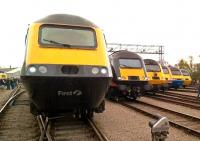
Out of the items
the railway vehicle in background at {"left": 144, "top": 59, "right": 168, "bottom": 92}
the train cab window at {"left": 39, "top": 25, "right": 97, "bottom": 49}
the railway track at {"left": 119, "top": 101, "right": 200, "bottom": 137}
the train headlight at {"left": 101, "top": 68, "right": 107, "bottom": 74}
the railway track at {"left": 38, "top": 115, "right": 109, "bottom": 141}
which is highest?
the train cab window at {"left": 39, "top": 25, "right": 97, "bottom": 49}

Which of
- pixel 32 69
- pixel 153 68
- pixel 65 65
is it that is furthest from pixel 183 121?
pixel 153 68

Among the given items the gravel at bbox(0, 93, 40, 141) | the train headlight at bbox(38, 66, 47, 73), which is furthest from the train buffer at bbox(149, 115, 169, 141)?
the gravel at bbox(0, 93, 40, 141)

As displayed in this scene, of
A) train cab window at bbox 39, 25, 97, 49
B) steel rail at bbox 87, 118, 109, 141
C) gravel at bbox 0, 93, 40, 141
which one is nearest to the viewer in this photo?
steel rail at bbox 87, 118, 109, 141

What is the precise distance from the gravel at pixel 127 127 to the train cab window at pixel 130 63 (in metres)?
4.94

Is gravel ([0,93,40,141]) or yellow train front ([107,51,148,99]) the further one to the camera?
yellow train front ([107,51,148,99])

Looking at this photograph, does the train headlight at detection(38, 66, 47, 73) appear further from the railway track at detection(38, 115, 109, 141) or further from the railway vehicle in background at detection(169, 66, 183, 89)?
the railway vehicle in background at detection(169, 66, 183, 89)

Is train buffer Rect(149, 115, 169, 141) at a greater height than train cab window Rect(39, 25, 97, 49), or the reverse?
train cab window Rect(39, 25, 97, 49)

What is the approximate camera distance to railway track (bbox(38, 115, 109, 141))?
28.2 feet

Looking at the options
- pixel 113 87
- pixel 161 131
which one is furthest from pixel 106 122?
pixel 113 87

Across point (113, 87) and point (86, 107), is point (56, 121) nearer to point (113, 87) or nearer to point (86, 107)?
point (86, 107)

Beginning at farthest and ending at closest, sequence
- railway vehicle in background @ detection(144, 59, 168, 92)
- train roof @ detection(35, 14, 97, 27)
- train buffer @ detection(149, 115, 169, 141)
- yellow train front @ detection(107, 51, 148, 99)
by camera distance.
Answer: railway vehicle in background @ detection(144, 59, 168, 92) → yellow train front @ detection(107, 51, 148, 99) → train roof @ detection(35, 14, 97, 27) → train buffer @ detection(149, 115, 169, 141)

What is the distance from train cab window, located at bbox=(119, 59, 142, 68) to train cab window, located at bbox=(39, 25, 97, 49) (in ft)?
28.3

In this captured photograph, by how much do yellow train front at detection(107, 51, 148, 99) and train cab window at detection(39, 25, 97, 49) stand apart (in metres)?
8.21

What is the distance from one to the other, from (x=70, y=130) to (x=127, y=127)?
1813 millimetres
